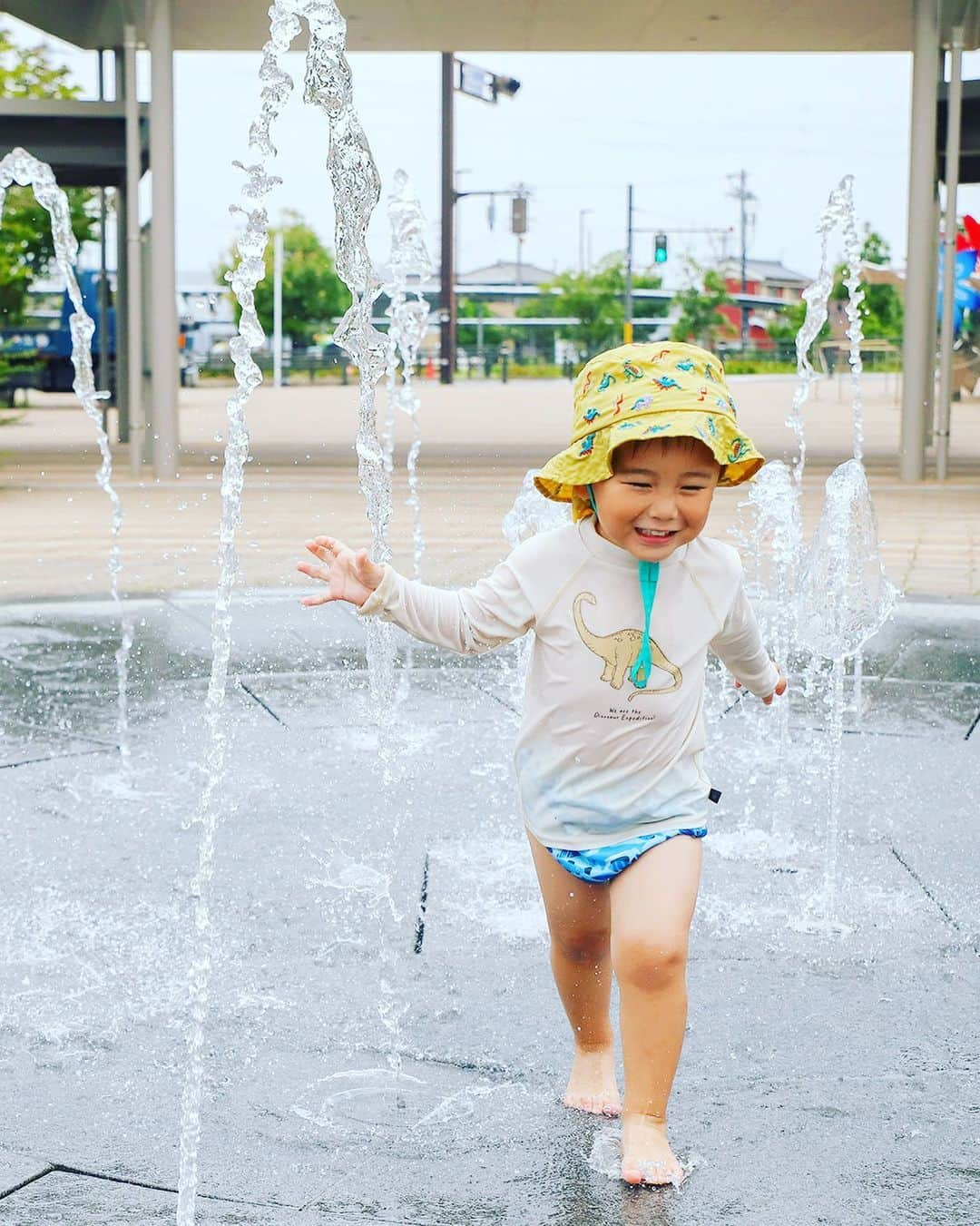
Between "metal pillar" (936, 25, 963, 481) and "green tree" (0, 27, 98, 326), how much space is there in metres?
9.45

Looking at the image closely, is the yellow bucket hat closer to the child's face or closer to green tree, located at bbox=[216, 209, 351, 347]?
the child's face

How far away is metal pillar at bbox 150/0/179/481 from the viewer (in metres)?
13.3

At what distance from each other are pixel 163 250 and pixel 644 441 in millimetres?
11670

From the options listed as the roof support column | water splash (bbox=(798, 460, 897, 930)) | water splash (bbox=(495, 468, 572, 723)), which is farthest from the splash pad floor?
the roof support column

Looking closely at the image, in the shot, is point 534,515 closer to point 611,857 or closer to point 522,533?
point 522,533

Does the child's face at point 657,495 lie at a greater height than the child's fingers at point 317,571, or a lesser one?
greater

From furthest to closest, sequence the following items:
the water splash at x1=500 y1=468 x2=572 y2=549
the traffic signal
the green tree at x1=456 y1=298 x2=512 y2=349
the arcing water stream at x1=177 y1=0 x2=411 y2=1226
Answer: the green tree at x1=456 y1=298 x2=512 y2=349, the traffic signal, the water splash at x1=500 y1=468 x2=572 y2=549, the arcing water stream at x1=177 y1=0 x2=411 y2=1226

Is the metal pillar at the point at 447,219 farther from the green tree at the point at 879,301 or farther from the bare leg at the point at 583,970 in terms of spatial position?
the bare leg at the point at 583,970

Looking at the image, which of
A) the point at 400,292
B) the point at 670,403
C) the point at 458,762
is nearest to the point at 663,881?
the point at 670,403

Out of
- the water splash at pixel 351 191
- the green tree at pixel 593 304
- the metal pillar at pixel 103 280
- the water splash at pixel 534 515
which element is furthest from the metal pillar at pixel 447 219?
the water splash at pixel 351 191

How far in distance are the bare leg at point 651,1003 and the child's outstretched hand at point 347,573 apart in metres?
0.63

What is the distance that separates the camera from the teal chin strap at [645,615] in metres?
2.64

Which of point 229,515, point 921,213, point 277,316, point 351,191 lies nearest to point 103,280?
point 921,213

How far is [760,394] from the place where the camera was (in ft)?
117
